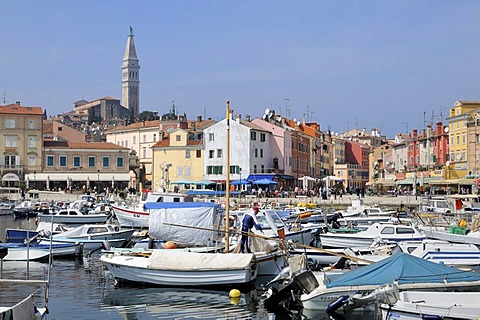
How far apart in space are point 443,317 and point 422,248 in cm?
979

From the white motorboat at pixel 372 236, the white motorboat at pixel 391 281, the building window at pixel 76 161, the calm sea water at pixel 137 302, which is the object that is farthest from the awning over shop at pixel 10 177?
the white motorboat at pixel 391 281

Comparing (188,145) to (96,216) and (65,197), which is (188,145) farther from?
(96,216)

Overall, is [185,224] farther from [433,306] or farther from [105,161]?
[105,161]

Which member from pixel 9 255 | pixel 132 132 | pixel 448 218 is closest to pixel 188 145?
pixel 132 132

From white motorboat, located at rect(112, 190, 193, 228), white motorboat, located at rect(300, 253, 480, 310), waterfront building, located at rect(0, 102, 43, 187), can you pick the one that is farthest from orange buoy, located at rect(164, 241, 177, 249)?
waterfront building, located at rect(0, 102, 43, 187)

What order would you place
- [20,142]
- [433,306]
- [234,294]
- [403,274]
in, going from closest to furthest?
[433,306]
[403,274]
[234,294]
[20,142]

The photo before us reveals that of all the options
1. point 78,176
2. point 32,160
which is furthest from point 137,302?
point 32,160

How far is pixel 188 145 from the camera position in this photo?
290 feet

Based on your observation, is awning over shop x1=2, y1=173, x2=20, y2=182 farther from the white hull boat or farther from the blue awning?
the white hull boat

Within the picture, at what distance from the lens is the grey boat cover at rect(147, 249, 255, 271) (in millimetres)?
23531

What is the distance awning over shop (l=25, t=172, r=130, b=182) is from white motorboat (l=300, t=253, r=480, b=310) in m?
74.0

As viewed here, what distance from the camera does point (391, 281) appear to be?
18688mm

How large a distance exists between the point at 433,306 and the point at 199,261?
9137 mm

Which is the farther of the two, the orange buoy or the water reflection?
the orange buoy
